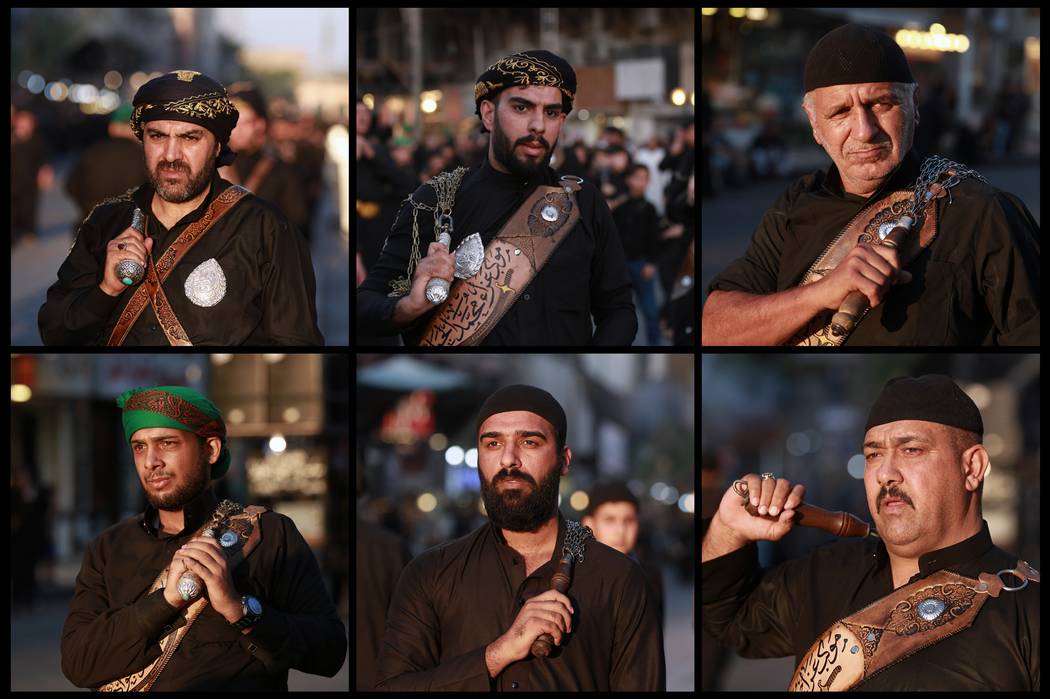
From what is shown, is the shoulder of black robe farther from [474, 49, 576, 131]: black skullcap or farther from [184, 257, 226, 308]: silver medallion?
[474, 49, 576, 131]: black skullcap

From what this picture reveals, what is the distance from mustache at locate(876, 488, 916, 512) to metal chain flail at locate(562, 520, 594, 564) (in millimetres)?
1204

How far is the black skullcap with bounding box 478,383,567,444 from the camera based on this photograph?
6922 mm

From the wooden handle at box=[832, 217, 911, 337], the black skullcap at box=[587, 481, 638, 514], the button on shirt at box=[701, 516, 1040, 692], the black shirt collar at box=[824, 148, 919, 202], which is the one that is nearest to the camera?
the button on shirt at box=[701, 516, 1040, 692]

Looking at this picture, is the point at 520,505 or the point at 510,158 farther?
the point at 510,158

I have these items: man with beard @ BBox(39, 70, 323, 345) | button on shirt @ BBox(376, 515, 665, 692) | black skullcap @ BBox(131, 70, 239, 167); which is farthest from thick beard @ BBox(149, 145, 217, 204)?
button on shirt @ BBox(376, 515, 665, 692)

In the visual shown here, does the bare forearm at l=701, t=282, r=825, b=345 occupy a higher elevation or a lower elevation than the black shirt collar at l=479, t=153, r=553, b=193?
lower

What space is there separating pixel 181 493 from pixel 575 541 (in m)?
1.68

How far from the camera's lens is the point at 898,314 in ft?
22.5

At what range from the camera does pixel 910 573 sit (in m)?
6.71

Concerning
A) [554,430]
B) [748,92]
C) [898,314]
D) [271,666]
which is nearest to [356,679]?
[271,666]

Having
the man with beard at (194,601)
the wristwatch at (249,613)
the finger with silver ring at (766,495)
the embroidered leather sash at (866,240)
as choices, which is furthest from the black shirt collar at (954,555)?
the wristwatch at (249,613)

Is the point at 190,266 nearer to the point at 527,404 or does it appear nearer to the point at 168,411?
the point at 168,411

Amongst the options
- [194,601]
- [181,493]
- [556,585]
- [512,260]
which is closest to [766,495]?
[556,585]

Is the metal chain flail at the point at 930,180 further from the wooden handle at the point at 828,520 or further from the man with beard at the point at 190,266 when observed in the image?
the man with beard at the point at 190,266
